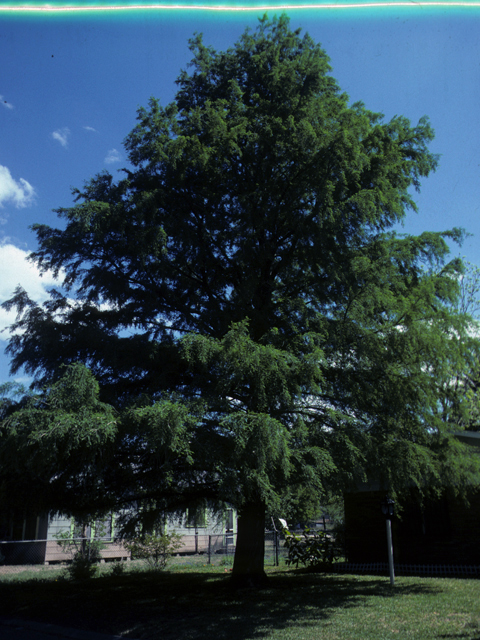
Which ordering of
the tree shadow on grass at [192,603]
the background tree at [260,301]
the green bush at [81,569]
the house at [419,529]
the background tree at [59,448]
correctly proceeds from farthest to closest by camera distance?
1. the green bush at [81,569]
2. the house at [419,529]
3. the background tree at [260,301]
4. the tree shadow on grass at [192,603]
5. the background tree at [59,448]

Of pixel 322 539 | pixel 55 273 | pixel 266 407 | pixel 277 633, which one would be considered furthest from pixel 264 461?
pixel 322 539

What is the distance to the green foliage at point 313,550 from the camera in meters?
16.0

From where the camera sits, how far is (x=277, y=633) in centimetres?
696

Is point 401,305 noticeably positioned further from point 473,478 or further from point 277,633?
point 277,633

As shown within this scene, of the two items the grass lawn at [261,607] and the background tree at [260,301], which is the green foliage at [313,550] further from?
the background tree at [260,301]

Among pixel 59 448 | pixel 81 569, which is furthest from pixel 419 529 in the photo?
pixel 59 448

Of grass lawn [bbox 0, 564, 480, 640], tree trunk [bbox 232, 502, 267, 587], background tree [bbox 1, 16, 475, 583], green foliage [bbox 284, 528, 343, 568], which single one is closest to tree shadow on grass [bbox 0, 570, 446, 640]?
grass lawn [bbox 0, 564, 480, 640]

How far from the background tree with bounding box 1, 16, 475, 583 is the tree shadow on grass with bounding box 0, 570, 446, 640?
4.92 feet

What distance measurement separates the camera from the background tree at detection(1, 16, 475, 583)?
28.0ft

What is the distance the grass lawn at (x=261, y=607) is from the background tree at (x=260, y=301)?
164cm

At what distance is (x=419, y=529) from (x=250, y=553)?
596cm

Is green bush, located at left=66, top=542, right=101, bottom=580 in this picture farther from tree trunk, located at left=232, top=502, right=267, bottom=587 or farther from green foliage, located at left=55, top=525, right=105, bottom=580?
tree trunk, located at left=232, top=502, right=267, bottom=587

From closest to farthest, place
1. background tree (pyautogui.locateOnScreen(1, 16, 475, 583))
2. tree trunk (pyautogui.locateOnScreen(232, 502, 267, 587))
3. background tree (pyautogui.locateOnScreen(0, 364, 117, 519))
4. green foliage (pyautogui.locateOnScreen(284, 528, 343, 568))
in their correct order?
1. background tree (pyautogui.locateOnScreen(0, 364, 117, 519))
2. background tree (pyautogui.locateOnScreen(1, 16, 475, 583))
3. tree trunk (pyautogui.locateOnScreen(232, 502, 267, 587))
4. green foliage (pyautogui.locateOnScreen(284, 528, 343, 568))

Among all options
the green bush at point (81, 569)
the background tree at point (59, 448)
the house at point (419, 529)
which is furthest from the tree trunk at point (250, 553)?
the green bush at point (81, 569)
